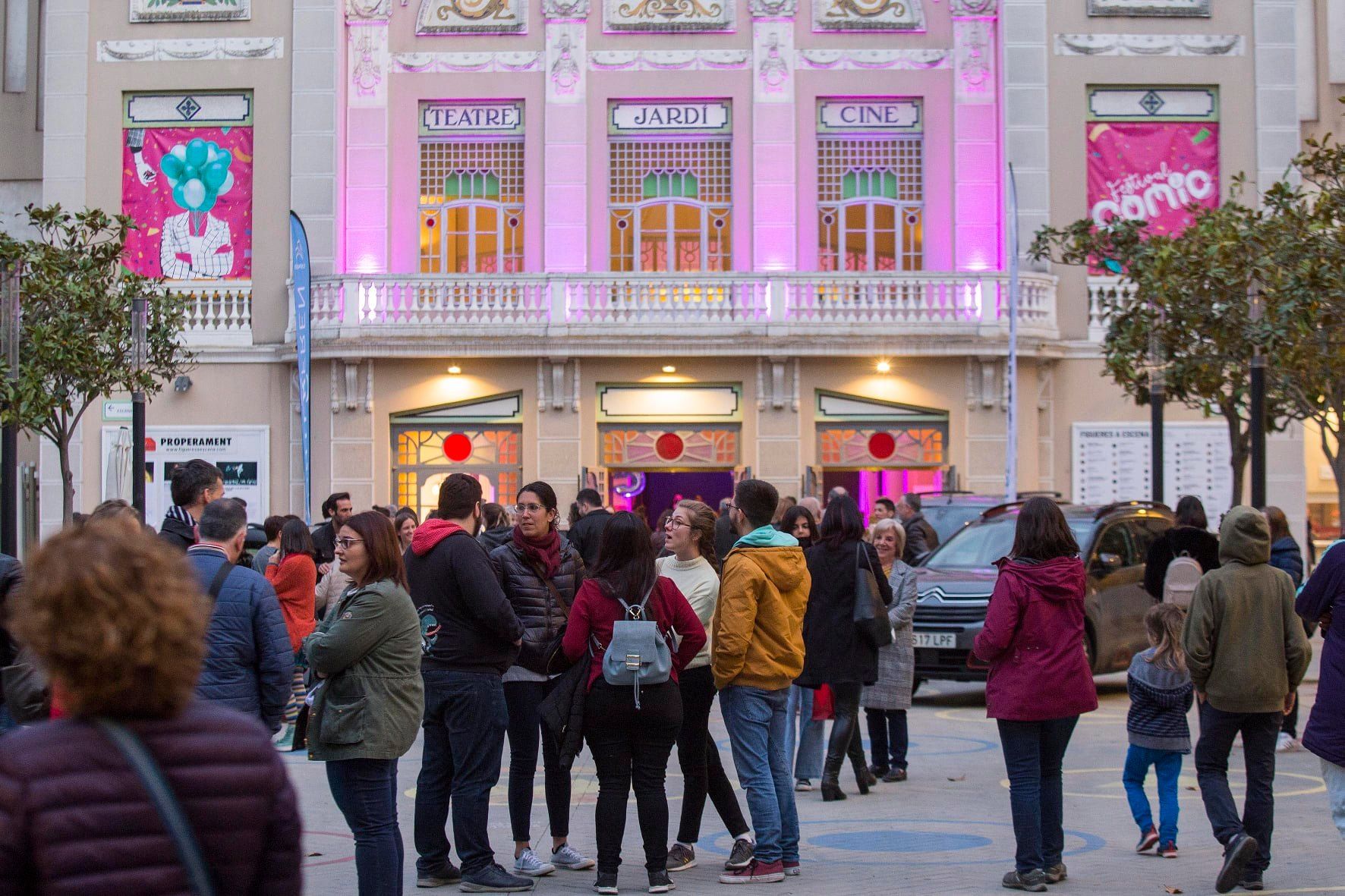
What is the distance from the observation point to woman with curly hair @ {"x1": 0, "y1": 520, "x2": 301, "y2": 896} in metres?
3.13

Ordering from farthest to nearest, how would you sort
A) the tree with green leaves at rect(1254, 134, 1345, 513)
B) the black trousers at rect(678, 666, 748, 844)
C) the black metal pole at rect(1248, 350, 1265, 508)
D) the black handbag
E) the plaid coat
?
the black metal pole at rect(1248, 350, 1265, 508) < the tree with green leaves at rect(1254, 134, 1345, 513) < the plaid coat < the black handbag < the black trousers at rect(678, 666, 748, 844)

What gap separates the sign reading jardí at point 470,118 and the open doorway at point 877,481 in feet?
25.7

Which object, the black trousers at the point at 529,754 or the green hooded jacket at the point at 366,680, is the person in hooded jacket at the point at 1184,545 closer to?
the black trousers at the point at 529,754

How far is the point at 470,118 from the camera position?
28328 millimetres

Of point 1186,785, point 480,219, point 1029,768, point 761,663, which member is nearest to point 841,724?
point 761,663

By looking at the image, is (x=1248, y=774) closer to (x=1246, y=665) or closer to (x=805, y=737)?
(x=1246, y=665)

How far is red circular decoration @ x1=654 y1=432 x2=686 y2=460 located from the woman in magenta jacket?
1937 centimetres

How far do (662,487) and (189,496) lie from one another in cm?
2023

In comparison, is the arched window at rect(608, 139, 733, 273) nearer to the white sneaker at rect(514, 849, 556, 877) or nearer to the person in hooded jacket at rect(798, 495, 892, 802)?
the person in hooded jacket at rect(798, 495, 892, 802)

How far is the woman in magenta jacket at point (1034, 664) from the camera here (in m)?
8.31

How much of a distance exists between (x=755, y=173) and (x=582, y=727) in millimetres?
20558

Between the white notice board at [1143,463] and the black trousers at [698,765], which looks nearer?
the black trousers at [698,765]

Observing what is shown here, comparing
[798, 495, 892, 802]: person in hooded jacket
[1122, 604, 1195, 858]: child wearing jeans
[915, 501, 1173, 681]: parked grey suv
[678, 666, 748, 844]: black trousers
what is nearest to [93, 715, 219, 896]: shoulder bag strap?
[678, 666, 748, 844]: black trousers

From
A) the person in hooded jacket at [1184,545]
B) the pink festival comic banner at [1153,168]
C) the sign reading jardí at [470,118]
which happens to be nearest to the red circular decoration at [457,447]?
the sign reading jardí at [470,118]
